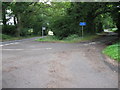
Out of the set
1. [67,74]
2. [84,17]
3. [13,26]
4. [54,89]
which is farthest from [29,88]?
[13,26]

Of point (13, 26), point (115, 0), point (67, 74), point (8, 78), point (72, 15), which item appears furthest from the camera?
point (13, 26)

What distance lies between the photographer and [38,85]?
3998 millimetres

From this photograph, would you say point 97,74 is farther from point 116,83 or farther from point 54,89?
point 54,89

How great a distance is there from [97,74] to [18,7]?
18637mm

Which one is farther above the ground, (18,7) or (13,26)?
(18,7)

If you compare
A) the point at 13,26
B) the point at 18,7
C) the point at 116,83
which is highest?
the point at 18,7

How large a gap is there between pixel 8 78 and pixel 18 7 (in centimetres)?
1793

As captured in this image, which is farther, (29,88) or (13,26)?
(13,26)

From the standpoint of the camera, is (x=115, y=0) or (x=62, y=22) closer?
(x=115, y=0)

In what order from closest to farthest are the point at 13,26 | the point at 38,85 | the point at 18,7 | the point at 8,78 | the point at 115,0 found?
the point at 38,85
the point at 8,78
the point at 115,0
the point at 18,7
the point at 13,26

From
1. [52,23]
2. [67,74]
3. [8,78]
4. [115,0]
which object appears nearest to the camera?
[8,78]

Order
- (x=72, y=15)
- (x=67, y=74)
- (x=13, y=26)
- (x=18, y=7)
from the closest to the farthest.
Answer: (x=67, y=74)
(x=18, y=7)
(x=72, y=15)
(x=13, y=26)

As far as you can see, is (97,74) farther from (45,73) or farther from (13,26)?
(13,26)

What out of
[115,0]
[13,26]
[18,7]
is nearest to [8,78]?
[115,0]
